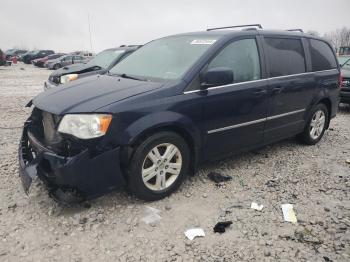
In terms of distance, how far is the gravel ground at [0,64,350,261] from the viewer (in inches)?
113

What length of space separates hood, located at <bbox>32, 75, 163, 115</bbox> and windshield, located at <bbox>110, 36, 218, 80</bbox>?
0.95ft

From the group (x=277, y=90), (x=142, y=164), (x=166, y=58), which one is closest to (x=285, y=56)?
(x=277, y=90)

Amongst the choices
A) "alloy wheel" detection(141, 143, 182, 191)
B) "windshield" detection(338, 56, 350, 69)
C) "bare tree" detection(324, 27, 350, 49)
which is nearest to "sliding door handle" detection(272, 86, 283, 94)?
"alloy wheel" detection(141, 143, 182, 191)

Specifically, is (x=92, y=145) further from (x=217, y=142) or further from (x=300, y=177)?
(x=300, y=177)

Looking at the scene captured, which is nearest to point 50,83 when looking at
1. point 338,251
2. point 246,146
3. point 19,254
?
point 246,146

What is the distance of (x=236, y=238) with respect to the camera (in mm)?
3088

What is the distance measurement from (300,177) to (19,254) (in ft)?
10.8

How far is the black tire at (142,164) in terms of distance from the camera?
338cm

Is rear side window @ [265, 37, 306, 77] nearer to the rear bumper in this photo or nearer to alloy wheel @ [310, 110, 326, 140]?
alloy wheel @ [310, 110, 326, 140]

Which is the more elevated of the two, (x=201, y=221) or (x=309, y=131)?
(x=309, y=131)

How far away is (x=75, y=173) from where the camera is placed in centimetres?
309

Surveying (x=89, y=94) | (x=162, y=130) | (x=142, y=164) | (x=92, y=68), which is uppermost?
(x=89, y=94)

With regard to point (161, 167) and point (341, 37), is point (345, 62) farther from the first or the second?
point (341, 37)

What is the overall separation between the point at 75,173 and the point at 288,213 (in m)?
2.11
